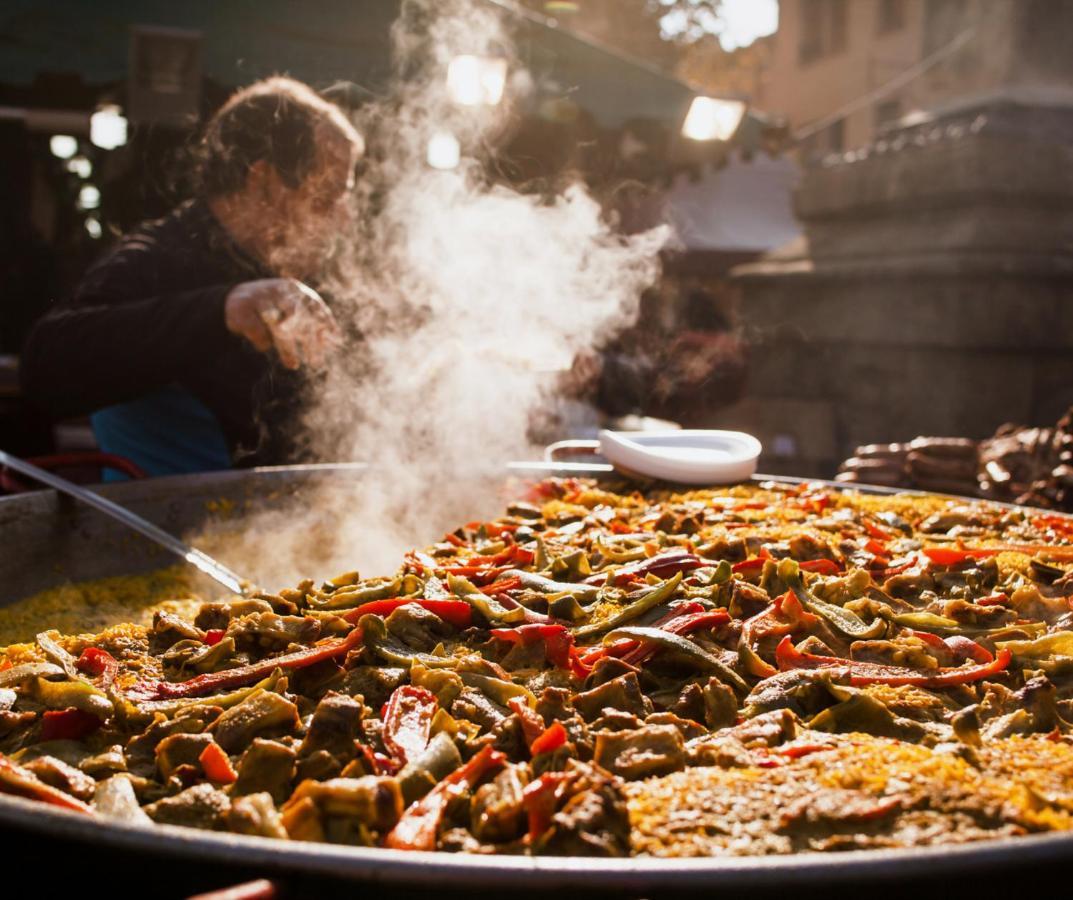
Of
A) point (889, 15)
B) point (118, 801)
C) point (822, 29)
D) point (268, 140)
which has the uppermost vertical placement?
point (822, 29)

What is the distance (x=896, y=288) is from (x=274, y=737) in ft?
21.8

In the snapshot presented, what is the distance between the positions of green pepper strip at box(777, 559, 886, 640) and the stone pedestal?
15.6ft

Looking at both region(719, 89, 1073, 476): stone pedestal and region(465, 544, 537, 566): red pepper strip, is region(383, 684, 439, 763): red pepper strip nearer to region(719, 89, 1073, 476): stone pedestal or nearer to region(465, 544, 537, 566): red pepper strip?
region(465, 544, 537, 566): red pepper strip

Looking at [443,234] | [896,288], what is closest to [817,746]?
[443,234]

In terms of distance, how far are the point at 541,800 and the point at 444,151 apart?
528 centimetres

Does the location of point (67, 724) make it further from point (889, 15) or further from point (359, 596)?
point (889, 15)

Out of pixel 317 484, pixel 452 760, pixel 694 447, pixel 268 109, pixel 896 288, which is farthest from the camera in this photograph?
pixel 896 288

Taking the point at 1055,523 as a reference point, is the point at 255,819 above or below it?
below

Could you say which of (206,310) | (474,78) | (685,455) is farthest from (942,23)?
(206,310)

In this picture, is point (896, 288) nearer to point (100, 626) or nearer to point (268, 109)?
point (268, 109)

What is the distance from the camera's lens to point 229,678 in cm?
210

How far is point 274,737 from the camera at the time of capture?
188 cm

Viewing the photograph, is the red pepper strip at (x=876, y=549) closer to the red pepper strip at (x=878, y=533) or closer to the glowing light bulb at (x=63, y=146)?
the red pepper strip at (x=878, y=533)

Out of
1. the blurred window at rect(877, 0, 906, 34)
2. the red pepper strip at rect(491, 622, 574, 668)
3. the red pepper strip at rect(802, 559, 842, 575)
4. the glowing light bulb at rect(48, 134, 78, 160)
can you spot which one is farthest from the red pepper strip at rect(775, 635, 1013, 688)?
the blurred window at rect(877, 0, 906, 34)
